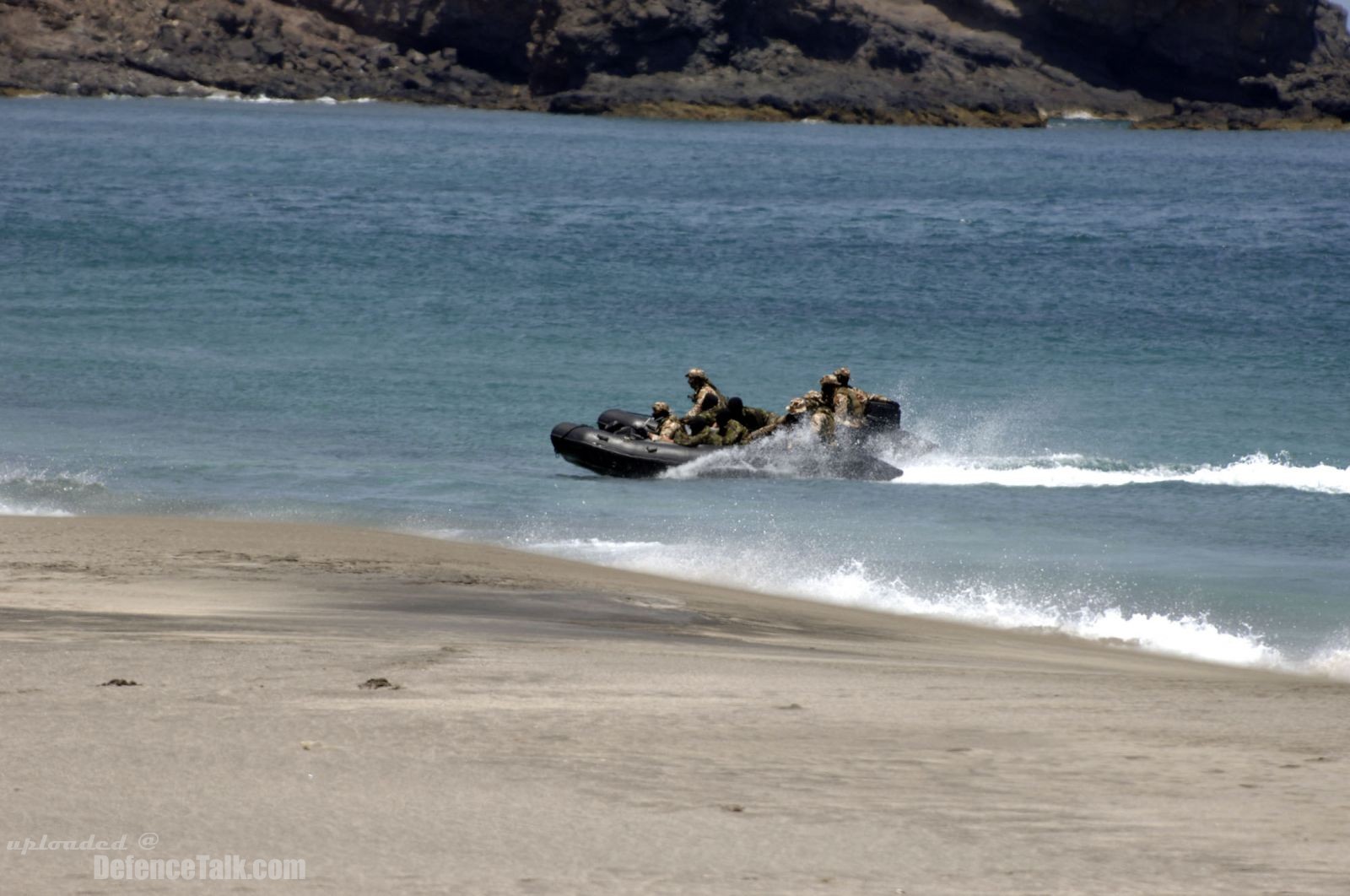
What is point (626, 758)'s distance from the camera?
6.22 m

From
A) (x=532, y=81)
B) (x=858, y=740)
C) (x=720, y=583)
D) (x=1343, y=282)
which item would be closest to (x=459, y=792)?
(x=858, y=740)

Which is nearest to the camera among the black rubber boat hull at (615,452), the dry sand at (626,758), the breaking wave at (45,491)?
the dry sand at (626,758)

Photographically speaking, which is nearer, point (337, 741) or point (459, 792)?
point (459, 792)

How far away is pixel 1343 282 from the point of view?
37.2m

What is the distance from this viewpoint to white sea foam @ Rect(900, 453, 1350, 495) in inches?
702

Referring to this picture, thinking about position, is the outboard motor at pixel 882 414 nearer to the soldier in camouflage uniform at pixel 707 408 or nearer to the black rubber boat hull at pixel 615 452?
the soldier in camouflage uniform at pixel 707 408

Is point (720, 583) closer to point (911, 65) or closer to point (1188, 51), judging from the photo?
point (911, 65)

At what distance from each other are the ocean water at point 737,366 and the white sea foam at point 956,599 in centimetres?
5

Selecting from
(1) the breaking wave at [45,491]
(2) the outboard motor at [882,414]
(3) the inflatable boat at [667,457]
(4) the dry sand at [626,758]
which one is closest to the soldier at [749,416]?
(3) the inflatable boat at [667,457]

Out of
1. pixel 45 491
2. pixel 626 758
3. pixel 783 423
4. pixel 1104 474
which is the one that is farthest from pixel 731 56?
pixel 626 758

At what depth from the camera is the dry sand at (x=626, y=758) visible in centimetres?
520

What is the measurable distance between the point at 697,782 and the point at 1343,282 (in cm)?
3468

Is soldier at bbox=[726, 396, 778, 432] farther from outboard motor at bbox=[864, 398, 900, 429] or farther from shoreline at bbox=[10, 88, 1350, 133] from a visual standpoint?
shoreline at bbox=[10, 88, 1350, 133]

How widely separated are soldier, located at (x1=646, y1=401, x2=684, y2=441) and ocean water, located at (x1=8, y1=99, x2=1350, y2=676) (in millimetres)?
584
